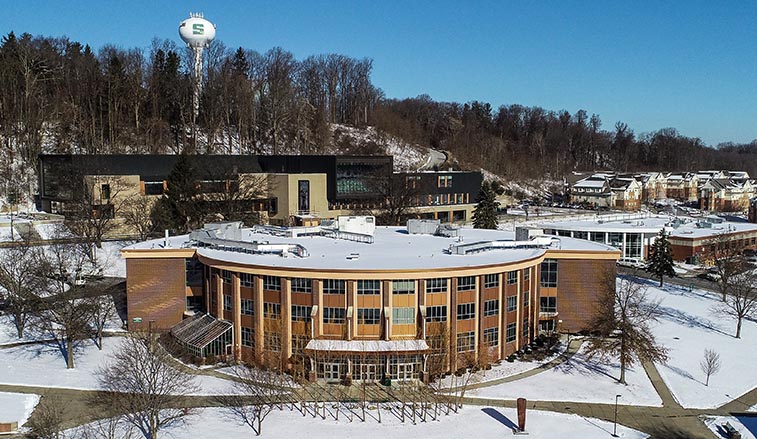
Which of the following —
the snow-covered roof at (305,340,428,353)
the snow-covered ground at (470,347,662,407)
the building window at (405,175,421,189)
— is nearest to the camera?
the snow-covered ground at (470,347,662,407)

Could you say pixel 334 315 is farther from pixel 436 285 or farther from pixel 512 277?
pixel 512 277

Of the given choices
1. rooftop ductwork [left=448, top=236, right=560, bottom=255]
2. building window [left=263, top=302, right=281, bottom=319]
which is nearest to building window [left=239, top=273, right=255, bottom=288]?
building window [left=263, top=302, right=281, bottom=319]

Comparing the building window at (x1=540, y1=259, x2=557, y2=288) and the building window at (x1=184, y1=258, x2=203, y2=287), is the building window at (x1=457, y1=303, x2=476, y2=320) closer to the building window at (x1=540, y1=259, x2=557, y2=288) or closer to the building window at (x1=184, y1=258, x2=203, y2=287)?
the building window at (x1=540, y1=259, x2=557, y2=288)

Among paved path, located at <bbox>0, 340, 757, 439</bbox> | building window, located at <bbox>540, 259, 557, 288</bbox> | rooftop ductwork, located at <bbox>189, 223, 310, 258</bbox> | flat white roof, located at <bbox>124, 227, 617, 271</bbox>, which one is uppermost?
rooftop ductwork, located at <bbox>189, 223, 310, 258</bbox>

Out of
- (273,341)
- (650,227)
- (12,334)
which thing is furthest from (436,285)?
(650,227)

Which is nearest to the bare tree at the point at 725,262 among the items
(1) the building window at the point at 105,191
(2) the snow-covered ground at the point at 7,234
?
(1) the building window at the point at 105,191

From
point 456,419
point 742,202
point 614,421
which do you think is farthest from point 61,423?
point 742,202

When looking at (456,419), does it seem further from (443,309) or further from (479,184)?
(479,184)
